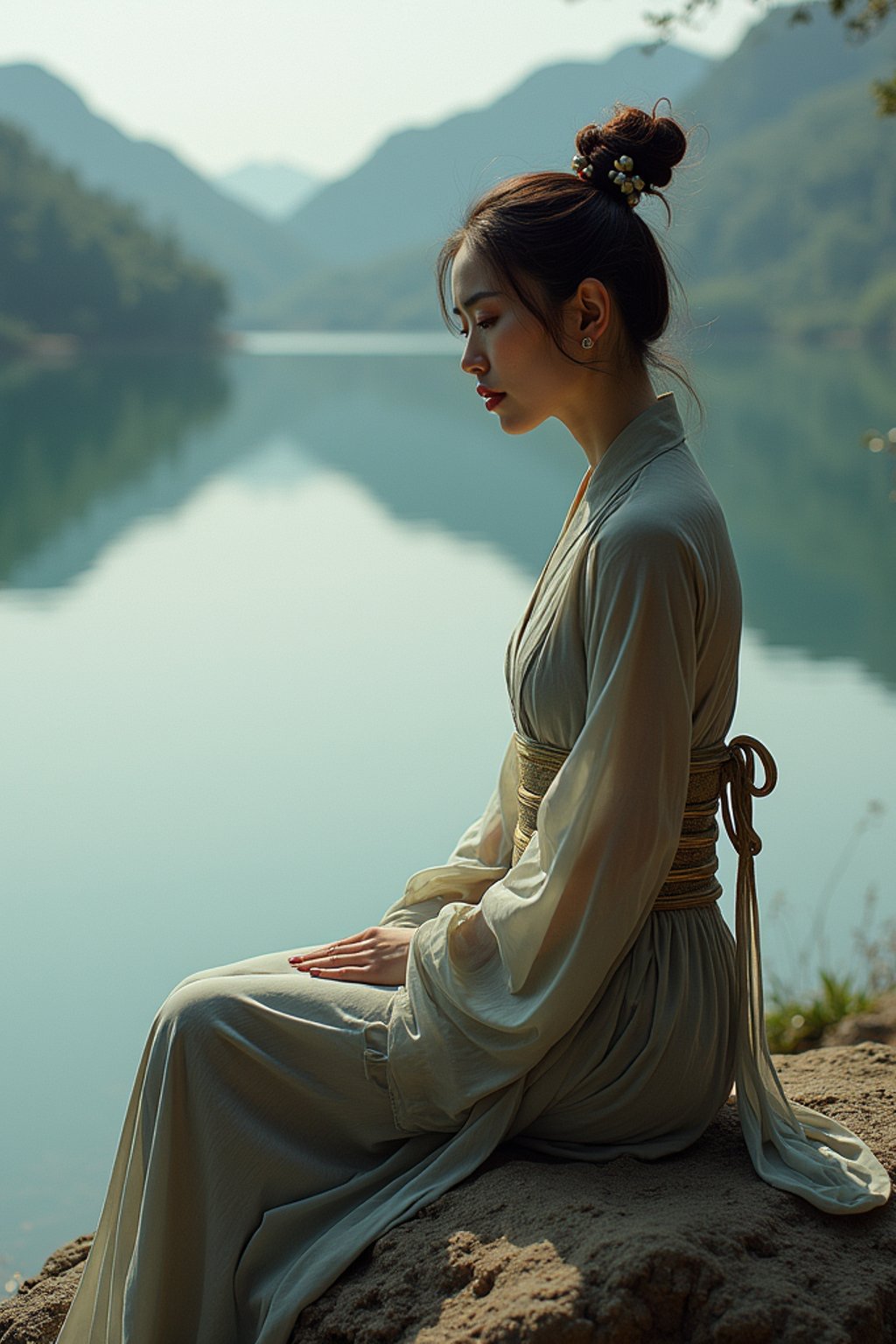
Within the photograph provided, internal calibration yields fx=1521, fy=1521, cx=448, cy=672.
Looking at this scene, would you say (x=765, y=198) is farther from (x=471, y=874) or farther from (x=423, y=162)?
(x=471, y=874)

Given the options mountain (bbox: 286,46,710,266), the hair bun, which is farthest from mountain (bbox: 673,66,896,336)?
the hair bun

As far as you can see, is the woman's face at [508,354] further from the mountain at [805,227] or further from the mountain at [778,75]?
the mountain at [778,75]

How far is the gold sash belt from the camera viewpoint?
73.1 inches

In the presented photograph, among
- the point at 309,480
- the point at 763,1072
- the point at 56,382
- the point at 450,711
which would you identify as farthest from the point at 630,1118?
the point at 56,382

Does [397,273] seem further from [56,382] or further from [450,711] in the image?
[450,711]

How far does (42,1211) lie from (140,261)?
53855 millimetres

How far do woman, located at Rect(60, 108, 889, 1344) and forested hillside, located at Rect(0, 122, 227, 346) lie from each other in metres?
45.1

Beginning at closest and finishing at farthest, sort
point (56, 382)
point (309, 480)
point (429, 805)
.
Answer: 1. point (429, 805)
2. point (309, 480)
3. point (56, 382)

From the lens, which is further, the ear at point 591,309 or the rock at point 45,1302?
the rock at point 45,1302

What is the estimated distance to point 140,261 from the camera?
5362 centimetres

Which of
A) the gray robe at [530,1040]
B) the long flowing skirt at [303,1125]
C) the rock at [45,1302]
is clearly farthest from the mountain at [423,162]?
the long flowing skirt at [303,1125]

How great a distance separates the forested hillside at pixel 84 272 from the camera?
49000mm

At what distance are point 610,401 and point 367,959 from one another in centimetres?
78

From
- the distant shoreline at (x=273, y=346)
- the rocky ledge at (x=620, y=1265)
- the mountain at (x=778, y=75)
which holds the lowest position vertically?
the rocky ledge at (x=620, y=1265)
